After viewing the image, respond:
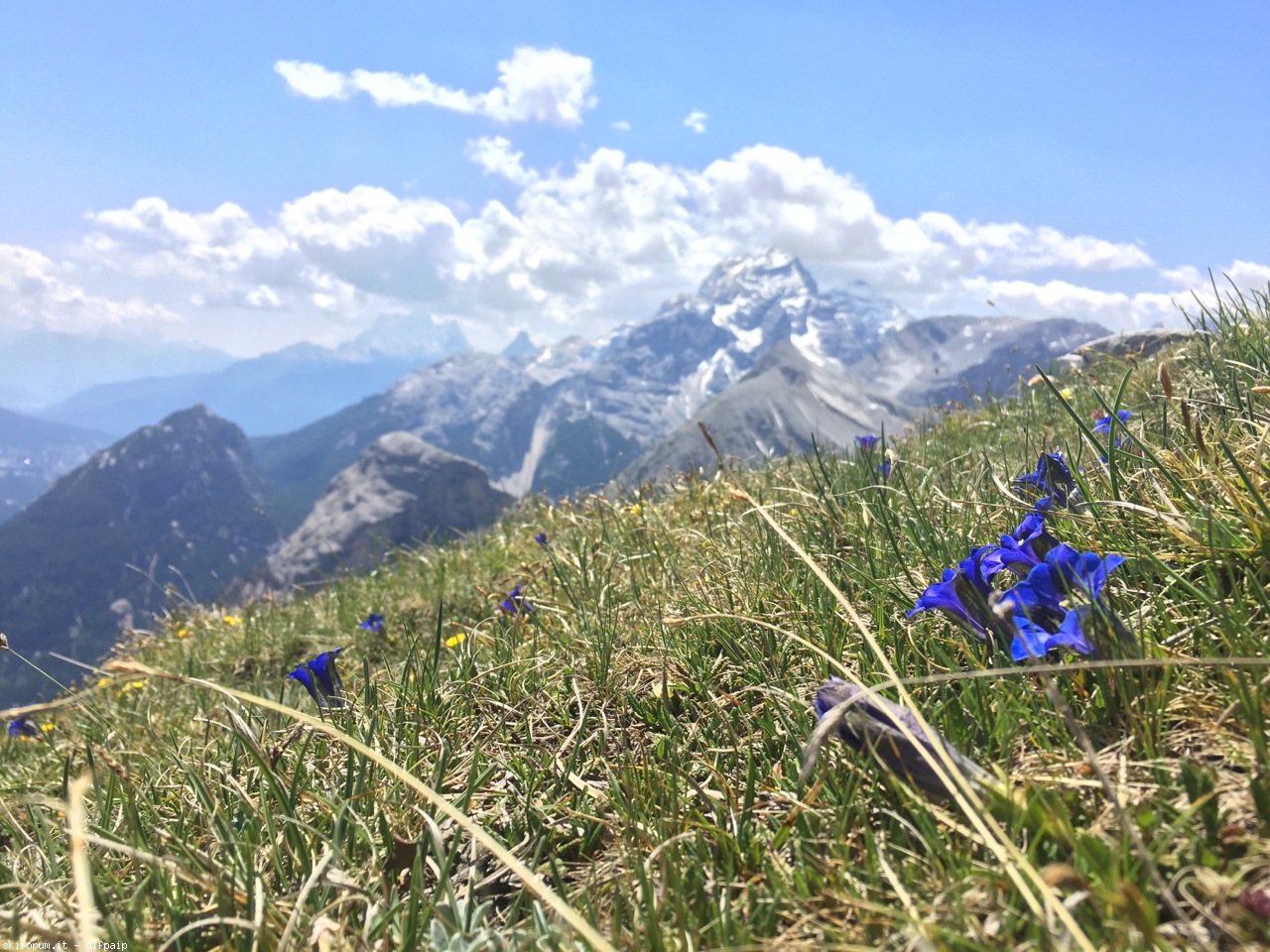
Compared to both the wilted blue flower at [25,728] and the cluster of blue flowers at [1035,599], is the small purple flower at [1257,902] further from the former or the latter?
the wilted blue flower at [25,728]

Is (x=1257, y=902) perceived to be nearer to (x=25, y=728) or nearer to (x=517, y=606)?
(x=517, y=606)

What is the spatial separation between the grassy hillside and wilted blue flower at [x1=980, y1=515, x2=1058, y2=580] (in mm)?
241

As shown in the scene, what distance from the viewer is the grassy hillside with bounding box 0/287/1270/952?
163 cm

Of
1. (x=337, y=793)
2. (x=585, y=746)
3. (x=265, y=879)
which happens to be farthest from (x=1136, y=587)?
(x=265, y=879)

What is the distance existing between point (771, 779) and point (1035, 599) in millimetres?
1031

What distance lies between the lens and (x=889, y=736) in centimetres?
195

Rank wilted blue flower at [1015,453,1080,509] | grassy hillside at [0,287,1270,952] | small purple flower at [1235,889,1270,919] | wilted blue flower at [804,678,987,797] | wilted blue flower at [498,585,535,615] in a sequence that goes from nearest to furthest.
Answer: small purple flower at [1235,889,1270,919]
grassy hillside at [0,287,1270,952]
wilted blue flower at [804,678,987,797]
wilted blue flower at [1015,453,1080,509]
wilted blue flower at [498,585,535,615]

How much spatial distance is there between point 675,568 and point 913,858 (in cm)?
251

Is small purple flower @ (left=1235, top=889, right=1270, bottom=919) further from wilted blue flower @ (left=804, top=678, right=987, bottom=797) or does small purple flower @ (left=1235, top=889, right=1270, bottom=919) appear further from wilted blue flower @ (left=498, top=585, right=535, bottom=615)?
wilted blue flower @ (left=498, top=585, right=535, bottom=615)

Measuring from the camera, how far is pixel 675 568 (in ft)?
14.0

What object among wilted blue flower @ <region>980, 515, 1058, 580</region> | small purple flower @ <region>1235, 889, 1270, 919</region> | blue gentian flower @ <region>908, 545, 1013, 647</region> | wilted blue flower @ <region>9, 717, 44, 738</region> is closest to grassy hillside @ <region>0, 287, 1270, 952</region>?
small purple flower @ <region>1235, 889, 1270, 919</region>

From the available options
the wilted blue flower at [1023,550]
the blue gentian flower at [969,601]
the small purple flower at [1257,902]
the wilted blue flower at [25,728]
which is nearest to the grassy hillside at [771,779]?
the small purple flower at [1257,902]

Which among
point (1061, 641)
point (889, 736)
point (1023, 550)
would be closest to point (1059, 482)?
point (1023, 550)

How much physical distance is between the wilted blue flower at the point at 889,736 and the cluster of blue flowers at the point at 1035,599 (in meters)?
0.34
